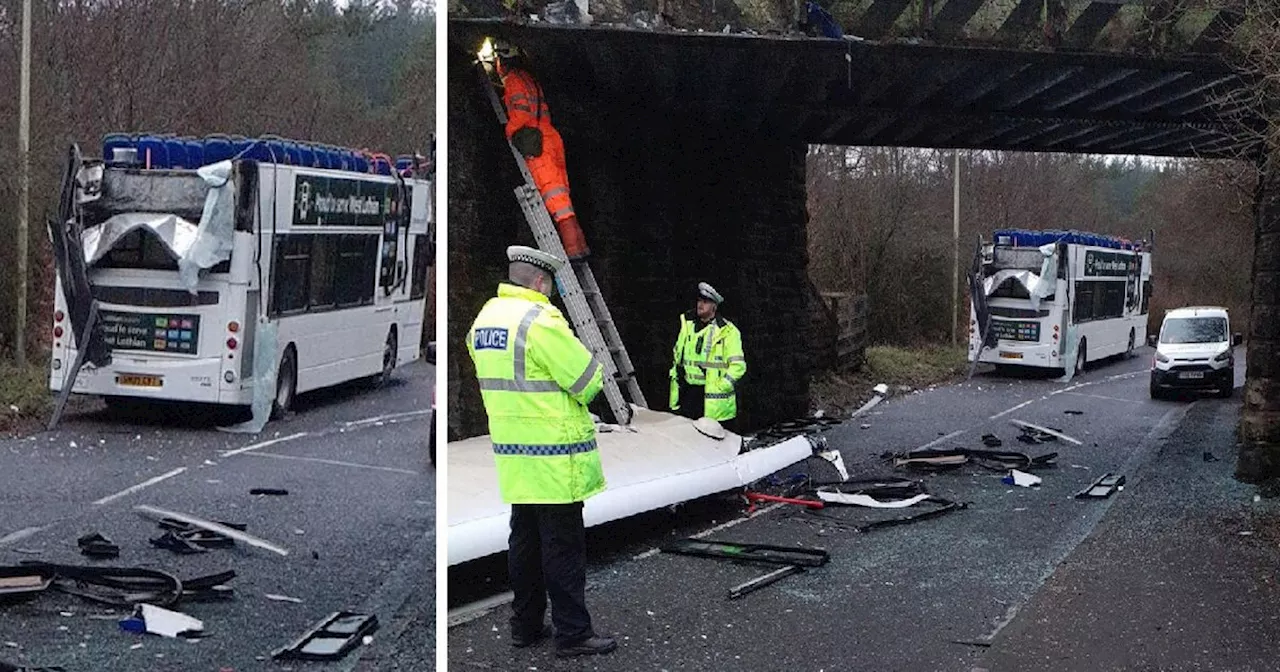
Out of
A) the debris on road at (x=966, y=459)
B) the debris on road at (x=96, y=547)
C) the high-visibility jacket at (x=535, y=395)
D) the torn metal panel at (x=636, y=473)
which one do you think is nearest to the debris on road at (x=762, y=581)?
the torn metal panel at (x=636, y=473)

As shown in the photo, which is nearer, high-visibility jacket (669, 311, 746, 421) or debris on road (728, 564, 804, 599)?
debris on road (728, 564, 804, 599)

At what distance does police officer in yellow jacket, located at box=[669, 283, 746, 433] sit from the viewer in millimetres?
7332

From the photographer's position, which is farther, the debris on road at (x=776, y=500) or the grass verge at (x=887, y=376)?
the grass verge at (x=887, y=376)

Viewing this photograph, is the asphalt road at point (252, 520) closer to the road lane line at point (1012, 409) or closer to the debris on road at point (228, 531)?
the debris on road at point (228, 531)

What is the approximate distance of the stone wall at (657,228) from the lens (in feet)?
13.5

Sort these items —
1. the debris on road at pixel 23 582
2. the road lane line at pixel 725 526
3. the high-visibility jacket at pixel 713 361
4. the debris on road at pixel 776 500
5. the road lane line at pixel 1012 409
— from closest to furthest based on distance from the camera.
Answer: the debris on road at pixel 23 582 → the road lane line at pixel 725 526 → the debris on road at pixel 776 500 → the high-visibility jacket at pixel 713 361 → the road lane line at pixel 1012 409

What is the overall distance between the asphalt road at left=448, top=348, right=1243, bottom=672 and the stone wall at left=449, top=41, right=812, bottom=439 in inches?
35.4

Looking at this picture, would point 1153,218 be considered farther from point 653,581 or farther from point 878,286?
point 653,581

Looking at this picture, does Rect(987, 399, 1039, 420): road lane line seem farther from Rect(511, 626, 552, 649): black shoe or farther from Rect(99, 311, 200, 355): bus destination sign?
Rect(99, 311, 200, 355): bus destination sign

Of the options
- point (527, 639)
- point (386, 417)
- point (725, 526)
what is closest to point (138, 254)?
point (386, 417)

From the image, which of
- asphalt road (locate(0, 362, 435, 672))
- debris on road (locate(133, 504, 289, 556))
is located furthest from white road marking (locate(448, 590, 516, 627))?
debris on road (locate(133, 504, 289, 556))

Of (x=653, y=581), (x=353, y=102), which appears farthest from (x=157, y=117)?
(x=653, y=581)

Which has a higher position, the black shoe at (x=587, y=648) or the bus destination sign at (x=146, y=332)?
the bus destination sign at (x=146, y=332)

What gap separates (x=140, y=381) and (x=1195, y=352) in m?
10.2
